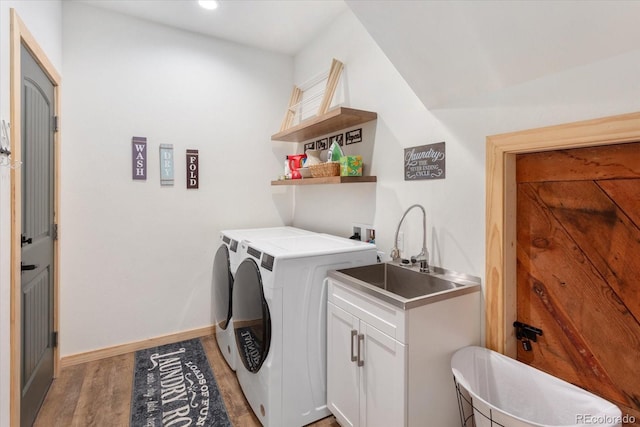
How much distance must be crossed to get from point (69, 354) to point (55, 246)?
0.86 metres

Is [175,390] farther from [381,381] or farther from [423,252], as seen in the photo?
[423,252]

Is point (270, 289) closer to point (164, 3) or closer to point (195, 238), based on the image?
point (195, 238)

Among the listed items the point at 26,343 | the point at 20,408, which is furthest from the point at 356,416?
the point at 26,343

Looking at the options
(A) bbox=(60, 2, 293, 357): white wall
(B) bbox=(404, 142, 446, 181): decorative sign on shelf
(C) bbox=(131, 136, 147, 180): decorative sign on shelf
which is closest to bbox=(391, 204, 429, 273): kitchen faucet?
(B) bbox=(404, 142, 446, 181): decorative sign on shelf

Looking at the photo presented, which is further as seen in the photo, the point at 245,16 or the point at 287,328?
the point at 245,16

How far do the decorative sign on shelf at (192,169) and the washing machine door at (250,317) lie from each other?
3.74ft

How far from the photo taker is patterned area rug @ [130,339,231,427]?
1.86 m

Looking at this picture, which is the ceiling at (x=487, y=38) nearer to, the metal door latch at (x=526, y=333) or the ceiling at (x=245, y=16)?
the metal door latch at (x=526, y=333)

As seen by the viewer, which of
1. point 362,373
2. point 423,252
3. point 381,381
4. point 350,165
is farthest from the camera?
point 350,165

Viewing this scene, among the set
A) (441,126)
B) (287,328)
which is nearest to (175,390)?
(287,328)

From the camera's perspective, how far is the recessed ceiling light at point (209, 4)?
236 cm

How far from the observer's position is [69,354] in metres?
2.46

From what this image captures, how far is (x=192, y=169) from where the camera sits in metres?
2.85

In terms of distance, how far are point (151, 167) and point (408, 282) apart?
2.25 metres
